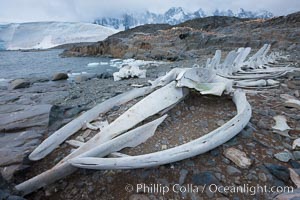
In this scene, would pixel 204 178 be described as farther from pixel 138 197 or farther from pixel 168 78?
pixel 168 78

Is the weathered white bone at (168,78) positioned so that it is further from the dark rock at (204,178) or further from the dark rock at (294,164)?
the dark rock at (294,164)

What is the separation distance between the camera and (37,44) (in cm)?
6875

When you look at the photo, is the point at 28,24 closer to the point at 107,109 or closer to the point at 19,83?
the point at 19,83

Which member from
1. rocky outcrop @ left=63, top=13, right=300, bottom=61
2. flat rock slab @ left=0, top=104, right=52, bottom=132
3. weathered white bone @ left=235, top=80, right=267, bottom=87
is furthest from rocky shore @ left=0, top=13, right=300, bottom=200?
rocky outcrop @ left=63, top=13, right=300, bottom=61

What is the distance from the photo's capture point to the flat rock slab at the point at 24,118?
2.15 meters

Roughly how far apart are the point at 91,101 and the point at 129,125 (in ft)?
6.48

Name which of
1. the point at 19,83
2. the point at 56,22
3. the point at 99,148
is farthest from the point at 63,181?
the point at 56,22

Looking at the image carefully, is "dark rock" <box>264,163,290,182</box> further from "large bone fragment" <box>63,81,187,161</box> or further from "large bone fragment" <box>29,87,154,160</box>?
"large bone fragment" <box>29,87,154,160</box>

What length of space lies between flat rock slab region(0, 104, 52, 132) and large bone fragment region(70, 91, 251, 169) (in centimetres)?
130

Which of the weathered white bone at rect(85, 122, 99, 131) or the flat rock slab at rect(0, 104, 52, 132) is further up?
the weathered white bone at rect(85, 122, 99, 131)

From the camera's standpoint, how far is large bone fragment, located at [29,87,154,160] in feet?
5.02

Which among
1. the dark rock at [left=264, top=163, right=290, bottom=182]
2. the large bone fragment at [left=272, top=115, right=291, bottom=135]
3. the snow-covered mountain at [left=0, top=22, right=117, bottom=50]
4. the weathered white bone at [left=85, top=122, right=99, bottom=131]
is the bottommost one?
the dark rock at [left=264, top=163, right=290, bottom=182]

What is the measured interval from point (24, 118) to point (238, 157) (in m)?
2.33

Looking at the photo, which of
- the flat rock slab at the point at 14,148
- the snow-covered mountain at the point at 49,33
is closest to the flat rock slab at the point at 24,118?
the flat rock slab at the point at 14,148
